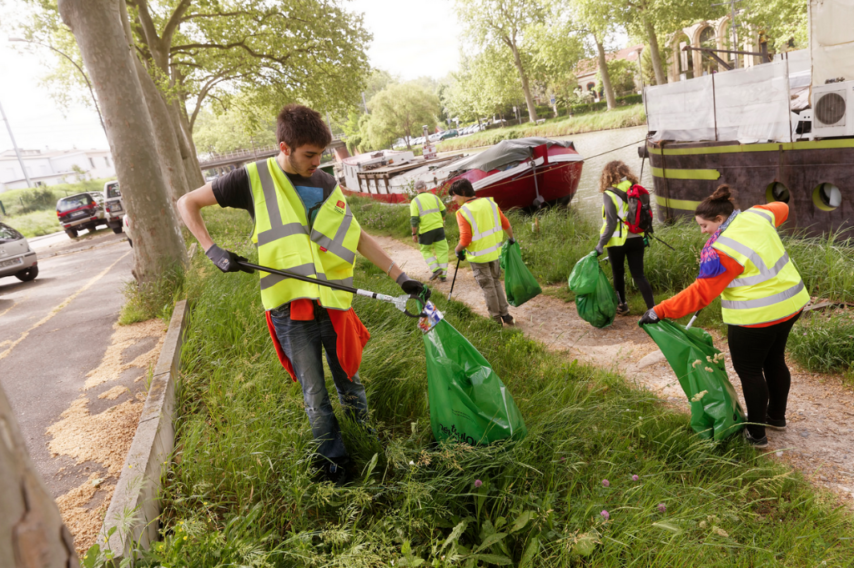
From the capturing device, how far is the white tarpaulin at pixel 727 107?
22.8 ft

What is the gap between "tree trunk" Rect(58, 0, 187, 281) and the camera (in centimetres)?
616

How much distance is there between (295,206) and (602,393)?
260 centimetres

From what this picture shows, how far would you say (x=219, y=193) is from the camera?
2584 millimetres

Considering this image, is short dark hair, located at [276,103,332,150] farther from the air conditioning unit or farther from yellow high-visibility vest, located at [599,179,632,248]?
the air conditioning unit

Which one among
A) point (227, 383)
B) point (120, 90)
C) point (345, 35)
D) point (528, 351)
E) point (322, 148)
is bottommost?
point (528, 351)

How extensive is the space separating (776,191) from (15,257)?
13.9 meters

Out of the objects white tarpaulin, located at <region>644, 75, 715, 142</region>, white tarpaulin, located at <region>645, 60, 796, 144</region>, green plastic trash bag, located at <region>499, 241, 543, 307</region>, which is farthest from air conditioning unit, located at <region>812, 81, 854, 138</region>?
green plastic trash bag, located at <region>499, 241, 543, 307</region>

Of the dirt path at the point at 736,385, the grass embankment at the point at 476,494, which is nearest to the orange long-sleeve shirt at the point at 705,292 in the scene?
the dirt path at the point at 736,385

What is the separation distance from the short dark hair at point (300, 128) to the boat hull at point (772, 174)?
22.4 ft

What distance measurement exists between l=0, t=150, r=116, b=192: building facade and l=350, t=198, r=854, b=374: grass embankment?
69.8 metres

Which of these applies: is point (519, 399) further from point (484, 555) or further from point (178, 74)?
point (178, 74)

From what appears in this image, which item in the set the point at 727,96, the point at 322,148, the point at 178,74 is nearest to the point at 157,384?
the point at 322,148

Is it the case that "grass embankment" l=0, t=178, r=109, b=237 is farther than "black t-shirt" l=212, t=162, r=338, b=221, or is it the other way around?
"grass embankment" l=0, t=178, r=109, b=237

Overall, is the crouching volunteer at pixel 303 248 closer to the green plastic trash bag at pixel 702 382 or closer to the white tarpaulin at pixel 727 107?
the green plastic trash bag at pixel 702 382
